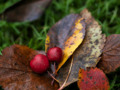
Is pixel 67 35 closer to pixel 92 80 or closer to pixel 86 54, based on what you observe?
pixel 86 54

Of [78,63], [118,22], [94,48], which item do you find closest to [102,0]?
[118,22]

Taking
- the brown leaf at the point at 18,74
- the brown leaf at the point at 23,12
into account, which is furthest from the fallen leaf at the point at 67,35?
the brown leaf at the point at 23,12

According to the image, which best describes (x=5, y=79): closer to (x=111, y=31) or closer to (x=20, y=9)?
(x=20, y=9)

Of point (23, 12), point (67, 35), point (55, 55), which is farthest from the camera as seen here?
point (23, 12)

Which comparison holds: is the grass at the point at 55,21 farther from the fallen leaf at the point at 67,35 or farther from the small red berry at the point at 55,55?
the small red berry at the point at 55,55

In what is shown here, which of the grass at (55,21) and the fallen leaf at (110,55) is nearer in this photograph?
the fallen leaf at (110,55)

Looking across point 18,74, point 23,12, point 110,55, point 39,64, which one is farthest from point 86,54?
point 23,12
